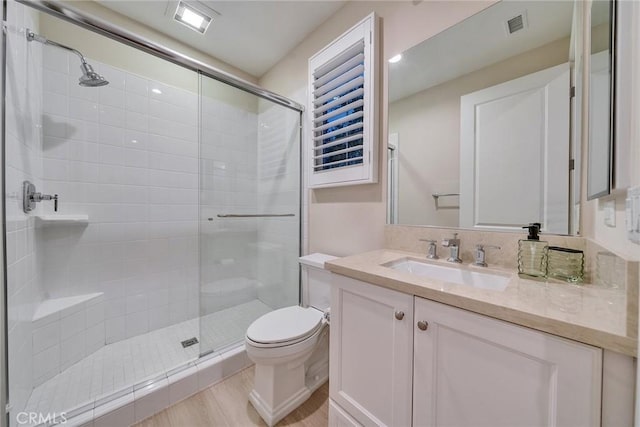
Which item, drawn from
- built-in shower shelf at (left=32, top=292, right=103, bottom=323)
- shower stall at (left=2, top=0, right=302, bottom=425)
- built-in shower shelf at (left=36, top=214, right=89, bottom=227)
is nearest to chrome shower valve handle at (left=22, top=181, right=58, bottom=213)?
shower stall at (left=2, top=0, right=302, bottom=425)

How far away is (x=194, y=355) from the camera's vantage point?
5.27ft

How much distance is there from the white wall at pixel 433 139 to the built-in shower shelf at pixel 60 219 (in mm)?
2124

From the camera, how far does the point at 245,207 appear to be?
2.07 metres

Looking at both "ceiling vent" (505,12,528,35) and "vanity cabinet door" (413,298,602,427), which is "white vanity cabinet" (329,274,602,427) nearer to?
"vanity cabinet door" (413,298,602,427)

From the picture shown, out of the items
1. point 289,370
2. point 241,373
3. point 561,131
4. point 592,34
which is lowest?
point 241,373

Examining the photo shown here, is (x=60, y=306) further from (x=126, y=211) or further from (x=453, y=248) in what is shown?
(x=453, y=248)

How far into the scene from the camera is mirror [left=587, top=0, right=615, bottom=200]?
610 millimetres

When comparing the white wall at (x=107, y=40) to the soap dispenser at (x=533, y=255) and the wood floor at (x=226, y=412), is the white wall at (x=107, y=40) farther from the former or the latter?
the soap dispenser at (x=533, y=255)

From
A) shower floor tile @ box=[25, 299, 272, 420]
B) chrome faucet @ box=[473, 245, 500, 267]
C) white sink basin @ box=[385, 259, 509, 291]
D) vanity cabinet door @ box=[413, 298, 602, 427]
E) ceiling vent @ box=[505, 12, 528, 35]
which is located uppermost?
ceiling vent @ box=[505, 12, 528, 35]

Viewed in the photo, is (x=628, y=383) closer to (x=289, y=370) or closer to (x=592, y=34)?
(x=592, y=34)

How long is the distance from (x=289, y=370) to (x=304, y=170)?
1440 millimetres

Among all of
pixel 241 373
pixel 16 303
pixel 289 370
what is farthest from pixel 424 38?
pixel 16 303

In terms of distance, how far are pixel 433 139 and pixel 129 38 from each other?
175 cm

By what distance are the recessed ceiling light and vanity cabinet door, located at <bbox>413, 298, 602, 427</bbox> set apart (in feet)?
7.63
